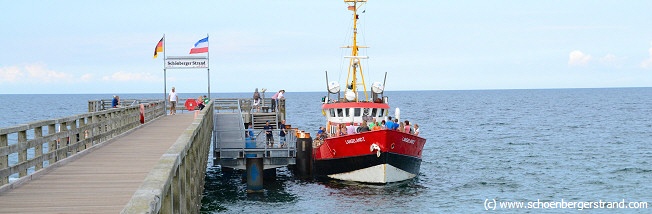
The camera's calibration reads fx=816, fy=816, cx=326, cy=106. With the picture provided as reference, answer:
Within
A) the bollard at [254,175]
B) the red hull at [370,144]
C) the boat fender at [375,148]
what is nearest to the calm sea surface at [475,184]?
the bollard at [254,175]

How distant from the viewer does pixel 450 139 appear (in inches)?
2603

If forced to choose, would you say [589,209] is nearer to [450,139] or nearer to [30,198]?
[30,198]

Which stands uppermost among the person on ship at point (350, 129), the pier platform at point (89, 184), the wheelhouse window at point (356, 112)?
the wheelhouse window at point (356, 112)

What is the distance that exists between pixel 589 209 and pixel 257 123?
60.3ft

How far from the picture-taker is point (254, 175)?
1201 inches

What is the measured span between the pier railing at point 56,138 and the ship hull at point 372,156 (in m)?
8.43

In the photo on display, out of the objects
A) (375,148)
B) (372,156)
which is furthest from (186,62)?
(375,148)

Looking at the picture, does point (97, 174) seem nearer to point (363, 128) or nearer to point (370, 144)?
point (370, 144)

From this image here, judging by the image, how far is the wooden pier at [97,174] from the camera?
784 centimetres

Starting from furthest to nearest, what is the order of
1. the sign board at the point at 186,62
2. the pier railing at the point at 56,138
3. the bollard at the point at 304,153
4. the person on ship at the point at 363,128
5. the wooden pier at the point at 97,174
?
1. the sign board at the point at 186,62
2. the bollard at the point at 304,153
3. the person on ship at the point at 363,128
4. the pier railing at the point at 56,138
5. the wooden pier at the point at 97,174

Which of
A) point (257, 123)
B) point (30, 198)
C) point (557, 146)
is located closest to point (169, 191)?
point (30, 198)

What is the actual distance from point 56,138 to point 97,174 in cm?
275

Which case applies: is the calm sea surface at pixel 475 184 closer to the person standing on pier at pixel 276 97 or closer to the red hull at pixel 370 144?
the red hull at pixel 370 144

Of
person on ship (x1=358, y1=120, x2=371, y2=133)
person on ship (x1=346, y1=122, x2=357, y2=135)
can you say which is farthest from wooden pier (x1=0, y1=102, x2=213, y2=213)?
person on ship (x1=346, y1=122, x2=357, y2=135)
